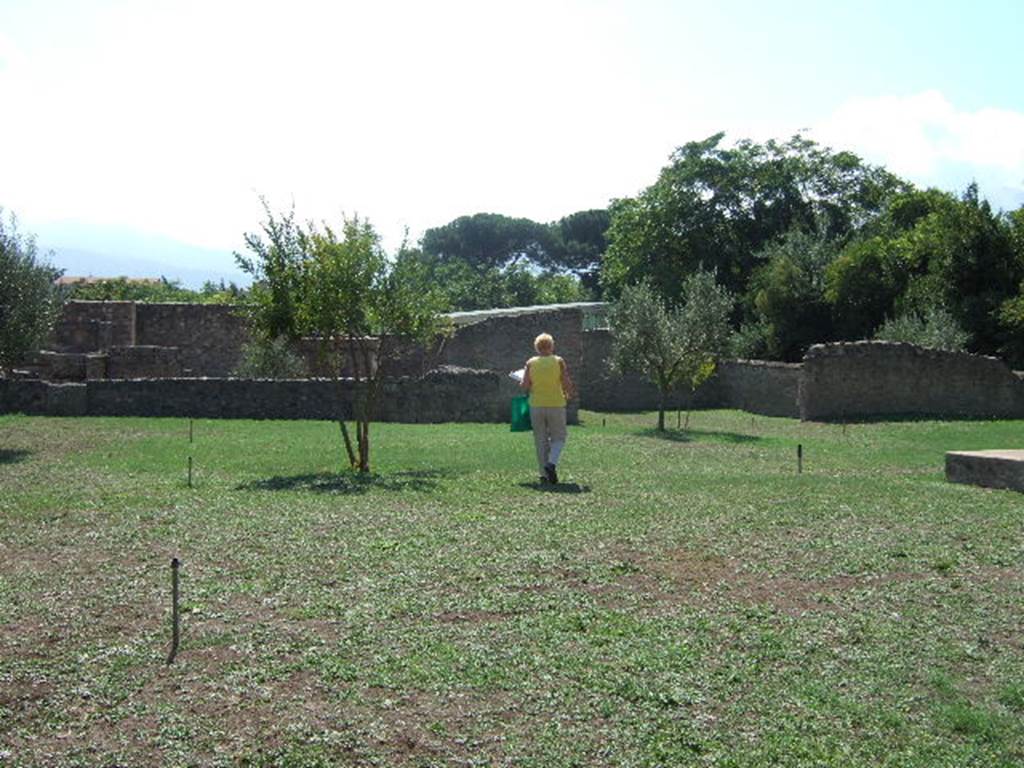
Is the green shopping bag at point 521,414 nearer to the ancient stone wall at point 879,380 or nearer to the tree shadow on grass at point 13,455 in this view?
the tree shadow on grass at point 13,455

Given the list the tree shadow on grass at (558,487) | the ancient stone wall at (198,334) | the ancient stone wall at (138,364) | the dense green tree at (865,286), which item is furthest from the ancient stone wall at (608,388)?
the tree shadow on grass at (558,487)

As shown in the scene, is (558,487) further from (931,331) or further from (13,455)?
(931,331)

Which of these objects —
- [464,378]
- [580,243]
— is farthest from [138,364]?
[580,243]

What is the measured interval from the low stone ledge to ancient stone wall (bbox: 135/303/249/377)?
28809 millimetres

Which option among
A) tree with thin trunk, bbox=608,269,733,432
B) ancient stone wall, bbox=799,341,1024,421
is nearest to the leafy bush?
ancient stone wall, bbox=799,341,1024,421

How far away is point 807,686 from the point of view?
734 centimetres

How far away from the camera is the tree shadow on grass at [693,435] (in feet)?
90.4

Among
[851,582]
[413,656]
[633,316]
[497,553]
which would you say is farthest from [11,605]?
[633,316]

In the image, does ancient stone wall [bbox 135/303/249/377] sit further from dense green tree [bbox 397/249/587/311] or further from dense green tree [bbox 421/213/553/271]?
dense green tree [bbox 421/213/553/271]

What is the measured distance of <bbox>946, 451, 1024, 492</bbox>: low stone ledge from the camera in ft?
52.9

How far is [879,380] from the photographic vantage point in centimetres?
3422

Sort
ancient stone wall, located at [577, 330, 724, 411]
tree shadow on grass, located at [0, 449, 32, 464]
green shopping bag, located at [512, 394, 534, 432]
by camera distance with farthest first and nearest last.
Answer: ancient stone wall, located at [577, 330, 724, 411] → tree shadow on grass, located at [0, 449, 32, 464] → green shopping bag, located at [512, 394, 534, 432]

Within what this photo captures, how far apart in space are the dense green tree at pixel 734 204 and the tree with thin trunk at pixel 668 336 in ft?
82.8

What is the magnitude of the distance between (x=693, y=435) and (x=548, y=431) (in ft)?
41.7
